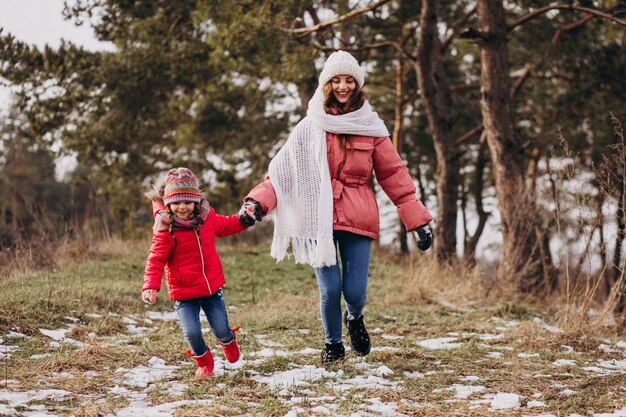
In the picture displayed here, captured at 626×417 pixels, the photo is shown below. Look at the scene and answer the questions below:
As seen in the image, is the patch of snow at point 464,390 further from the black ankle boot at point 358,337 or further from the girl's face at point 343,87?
the girl's face at point 343,87

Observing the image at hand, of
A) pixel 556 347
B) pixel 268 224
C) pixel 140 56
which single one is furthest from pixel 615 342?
pixel 268 224

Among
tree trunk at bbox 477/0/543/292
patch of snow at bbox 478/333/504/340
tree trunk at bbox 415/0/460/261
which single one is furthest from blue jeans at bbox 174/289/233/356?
tree trunk at bbox 415/0/460/261

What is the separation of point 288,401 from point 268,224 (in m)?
26.9

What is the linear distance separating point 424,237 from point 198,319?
1.60m

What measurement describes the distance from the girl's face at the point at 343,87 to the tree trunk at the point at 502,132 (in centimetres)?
593

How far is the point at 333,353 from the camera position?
15.8ft

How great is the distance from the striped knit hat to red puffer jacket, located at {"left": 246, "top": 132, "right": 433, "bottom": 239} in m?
0.37

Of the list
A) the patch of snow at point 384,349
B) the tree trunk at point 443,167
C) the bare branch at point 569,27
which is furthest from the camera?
the bare branch at point 569,27

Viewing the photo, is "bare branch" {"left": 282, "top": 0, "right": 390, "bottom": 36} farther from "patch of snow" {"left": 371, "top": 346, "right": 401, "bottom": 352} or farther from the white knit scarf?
"patch of snow" {"left": 371, "top": 346, "right": 401, "bottom": 352}

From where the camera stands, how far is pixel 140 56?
574 inches

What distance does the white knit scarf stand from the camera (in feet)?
15.3

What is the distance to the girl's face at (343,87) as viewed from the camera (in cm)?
484

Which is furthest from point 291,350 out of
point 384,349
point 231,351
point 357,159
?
point 357,159

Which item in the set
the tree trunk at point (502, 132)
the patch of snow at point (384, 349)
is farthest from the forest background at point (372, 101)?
the patch of snow at point (384, 349)
